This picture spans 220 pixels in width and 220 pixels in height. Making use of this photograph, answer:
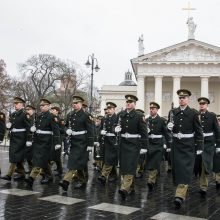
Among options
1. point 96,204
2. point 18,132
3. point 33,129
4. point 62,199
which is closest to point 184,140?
point 96,204

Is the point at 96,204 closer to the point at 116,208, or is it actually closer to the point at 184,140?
the point at 116,208

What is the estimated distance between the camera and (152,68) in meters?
55.6

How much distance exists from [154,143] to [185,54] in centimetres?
4521

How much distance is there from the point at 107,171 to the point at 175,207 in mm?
3799

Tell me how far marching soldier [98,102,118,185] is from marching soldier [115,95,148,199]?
7.05 feet

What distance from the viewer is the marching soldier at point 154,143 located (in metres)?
11.1

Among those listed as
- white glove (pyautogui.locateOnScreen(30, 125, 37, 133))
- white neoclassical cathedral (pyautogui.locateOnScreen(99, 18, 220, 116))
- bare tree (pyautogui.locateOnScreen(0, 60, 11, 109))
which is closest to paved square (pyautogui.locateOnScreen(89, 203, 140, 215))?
white glove (pyautogui.locateOnScreen(30, 125, 37, 133))

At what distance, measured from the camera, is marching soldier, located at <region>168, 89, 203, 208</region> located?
8812 mm

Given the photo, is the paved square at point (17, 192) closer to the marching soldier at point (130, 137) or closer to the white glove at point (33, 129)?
the white glove at point (33, 129)

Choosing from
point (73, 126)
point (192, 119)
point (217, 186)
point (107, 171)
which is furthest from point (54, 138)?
point (217, 186)

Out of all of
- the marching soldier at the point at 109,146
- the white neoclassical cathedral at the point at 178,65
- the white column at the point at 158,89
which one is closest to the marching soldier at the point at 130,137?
the marching soldier at the point at 109,146

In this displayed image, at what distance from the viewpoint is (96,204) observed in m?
8.55

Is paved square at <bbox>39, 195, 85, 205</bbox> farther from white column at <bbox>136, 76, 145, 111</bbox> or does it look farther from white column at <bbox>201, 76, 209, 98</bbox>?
white column at <bbox>201, 76, 209, 98</bbox>

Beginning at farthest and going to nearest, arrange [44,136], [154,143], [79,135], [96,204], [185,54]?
[185,54] < [154,143] < [44,136] < [79,135] < [96,204]
